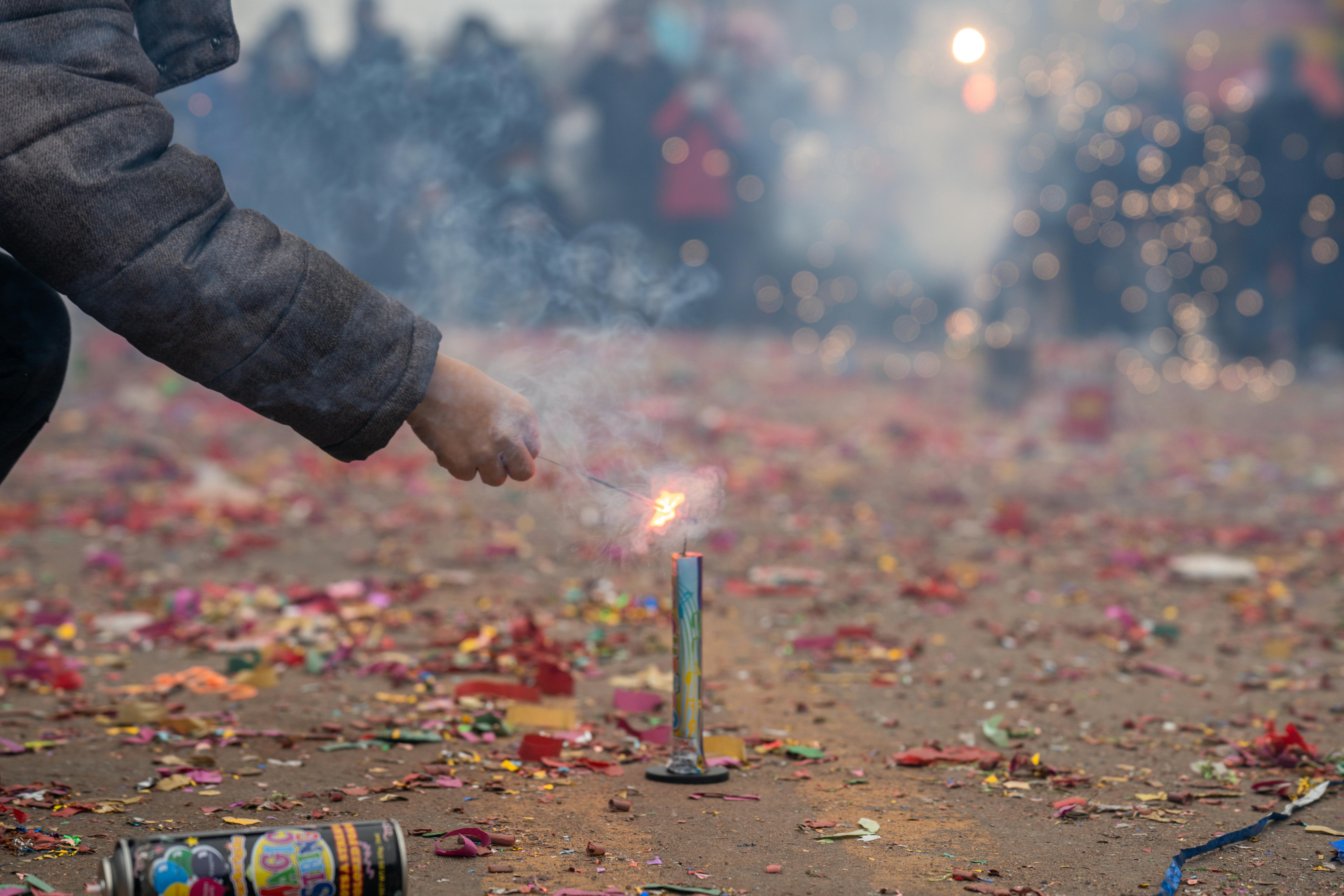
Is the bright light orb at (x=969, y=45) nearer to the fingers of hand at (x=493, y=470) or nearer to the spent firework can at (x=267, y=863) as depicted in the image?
the fingers of hand at (x=493, y=470)

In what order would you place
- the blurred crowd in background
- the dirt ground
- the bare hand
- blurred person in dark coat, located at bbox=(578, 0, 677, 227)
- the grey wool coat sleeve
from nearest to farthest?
the grey wool coat sleeve, the bare hand, the dirt ground, the blurred crowd in background, blurred person in dark coat, located at bbox=(578, 0, 677, 227)

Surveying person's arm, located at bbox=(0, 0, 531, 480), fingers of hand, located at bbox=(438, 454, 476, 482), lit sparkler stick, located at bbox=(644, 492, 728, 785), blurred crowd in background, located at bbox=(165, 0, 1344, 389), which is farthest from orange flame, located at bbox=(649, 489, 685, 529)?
blurred crowd in background, located at bbox=(165, 0, 1344, 389)

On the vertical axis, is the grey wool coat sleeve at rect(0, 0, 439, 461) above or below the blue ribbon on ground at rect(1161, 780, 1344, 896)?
above

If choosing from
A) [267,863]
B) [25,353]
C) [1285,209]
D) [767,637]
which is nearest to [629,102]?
[1285,209]

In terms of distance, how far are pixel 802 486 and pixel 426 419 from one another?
5.51 m

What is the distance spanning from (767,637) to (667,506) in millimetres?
1755

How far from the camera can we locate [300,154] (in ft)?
14.9

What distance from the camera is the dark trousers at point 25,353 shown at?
2.07 metres

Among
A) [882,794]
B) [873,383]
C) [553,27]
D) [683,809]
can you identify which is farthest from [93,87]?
[553,27]

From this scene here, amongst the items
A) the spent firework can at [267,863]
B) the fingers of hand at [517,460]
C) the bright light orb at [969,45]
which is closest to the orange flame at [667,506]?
the fingers of hand at [517,460]

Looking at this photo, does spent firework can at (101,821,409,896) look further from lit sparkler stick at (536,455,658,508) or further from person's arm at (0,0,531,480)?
lit sparkler stick at (536,455,658,508)

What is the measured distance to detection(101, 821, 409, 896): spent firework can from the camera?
5.28 ft

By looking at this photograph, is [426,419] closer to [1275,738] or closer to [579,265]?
[579,265]

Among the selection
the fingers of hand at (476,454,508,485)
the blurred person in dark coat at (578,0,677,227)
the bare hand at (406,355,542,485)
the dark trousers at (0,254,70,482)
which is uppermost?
the blurred person in dark coat at (578,0,677,227)
